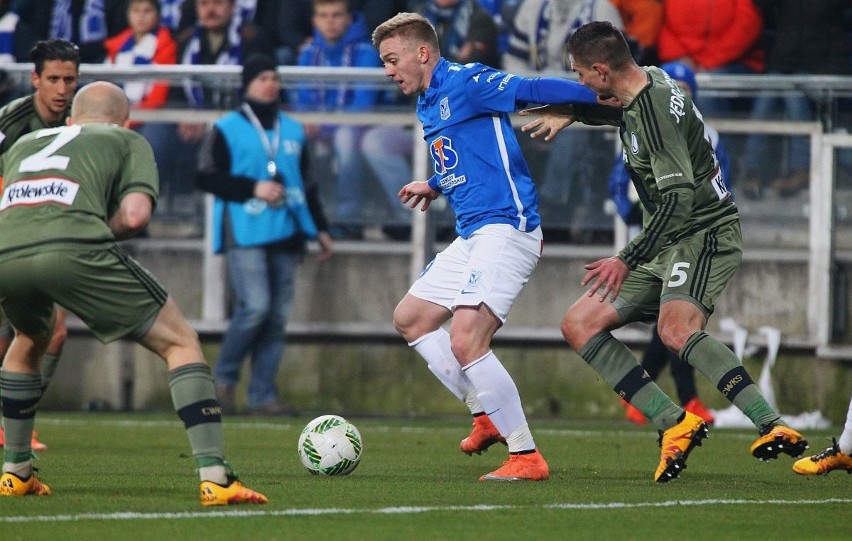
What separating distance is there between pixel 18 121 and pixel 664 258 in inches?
153

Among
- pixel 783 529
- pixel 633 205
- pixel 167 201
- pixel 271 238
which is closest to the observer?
pixel 783 529

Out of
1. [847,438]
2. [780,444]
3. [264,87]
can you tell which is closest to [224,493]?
[780,444]

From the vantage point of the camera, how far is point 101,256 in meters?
5.89

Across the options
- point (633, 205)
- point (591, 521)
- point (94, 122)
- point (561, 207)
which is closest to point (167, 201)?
point (561, 207)

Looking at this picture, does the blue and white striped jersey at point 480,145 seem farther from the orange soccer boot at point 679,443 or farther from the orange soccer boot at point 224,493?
the orange soccer boot at point 224,493

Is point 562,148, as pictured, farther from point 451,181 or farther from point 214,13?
point 451,181

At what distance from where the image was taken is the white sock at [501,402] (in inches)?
285

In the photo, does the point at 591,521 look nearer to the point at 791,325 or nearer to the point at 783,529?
the point at 783,529

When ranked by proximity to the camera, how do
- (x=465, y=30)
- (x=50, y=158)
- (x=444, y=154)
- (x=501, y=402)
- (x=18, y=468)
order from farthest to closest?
(x=465, y=30) < (x=444, y=154) < (x=501, y=402) < (x=18, y=468) < (x=50, y=158)

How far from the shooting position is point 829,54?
13000mm

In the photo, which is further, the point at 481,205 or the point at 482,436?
the point at 482,436

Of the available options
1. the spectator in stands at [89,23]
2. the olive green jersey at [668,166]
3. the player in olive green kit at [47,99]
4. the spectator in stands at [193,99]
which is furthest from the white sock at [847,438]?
the spectator in stands at [89,23]

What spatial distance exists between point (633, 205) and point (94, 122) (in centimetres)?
653

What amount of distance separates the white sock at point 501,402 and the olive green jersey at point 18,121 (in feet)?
10.8
